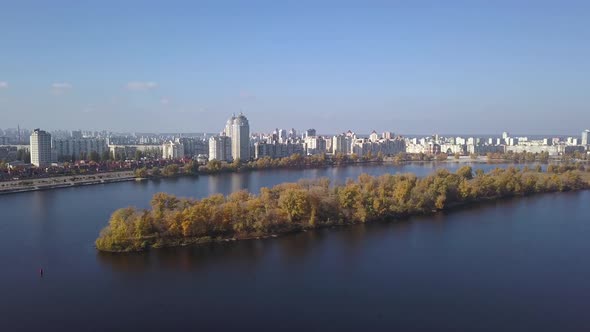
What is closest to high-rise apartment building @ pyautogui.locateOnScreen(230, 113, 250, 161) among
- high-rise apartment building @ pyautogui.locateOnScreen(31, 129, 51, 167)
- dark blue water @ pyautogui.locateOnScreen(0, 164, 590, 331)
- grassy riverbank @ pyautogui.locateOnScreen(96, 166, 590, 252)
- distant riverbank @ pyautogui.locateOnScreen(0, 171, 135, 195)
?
distant riverbank @ pyautogui.locateOnScreen(0, 171, 135, 195)

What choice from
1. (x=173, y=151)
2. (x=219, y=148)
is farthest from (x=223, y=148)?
(x=173, y=151)

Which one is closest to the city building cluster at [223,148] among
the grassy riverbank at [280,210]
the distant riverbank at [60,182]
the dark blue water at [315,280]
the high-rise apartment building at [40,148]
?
the high-rise apartment building at [40,148]

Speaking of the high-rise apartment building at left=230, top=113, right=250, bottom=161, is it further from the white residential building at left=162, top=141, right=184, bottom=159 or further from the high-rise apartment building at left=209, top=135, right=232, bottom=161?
the white residential building at left=162, top=141, right=184, bottom=159

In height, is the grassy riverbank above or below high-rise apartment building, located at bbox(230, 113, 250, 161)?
below

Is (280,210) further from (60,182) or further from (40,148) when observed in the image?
(40,148)

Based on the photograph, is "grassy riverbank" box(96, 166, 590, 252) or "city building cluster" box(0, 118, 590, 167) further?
"city building cluster" box(0, 118, 590, 167)

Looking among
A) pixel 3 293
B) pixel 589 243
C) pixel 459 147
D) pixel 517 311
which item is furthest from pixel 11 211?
pixel 459 147
